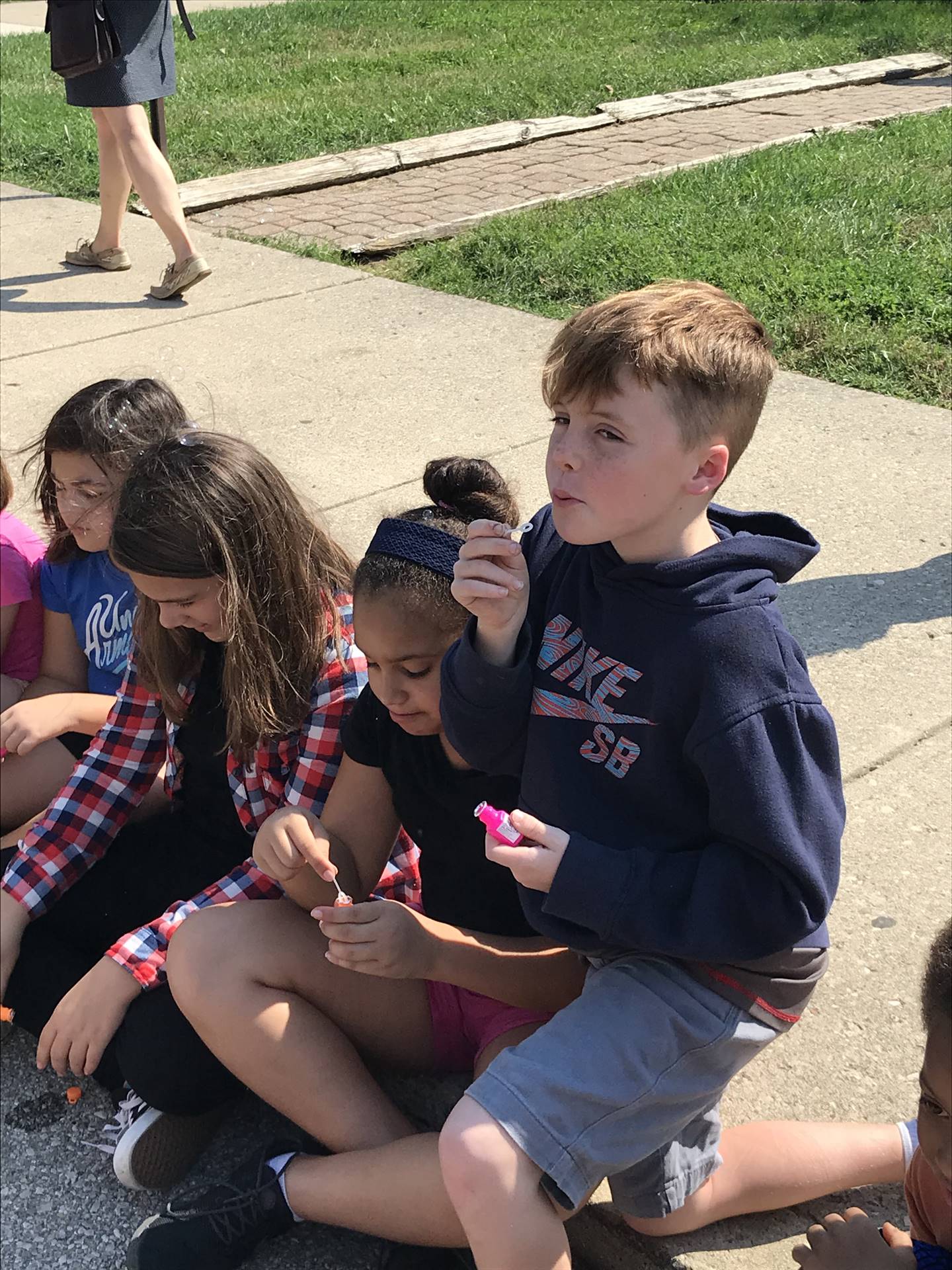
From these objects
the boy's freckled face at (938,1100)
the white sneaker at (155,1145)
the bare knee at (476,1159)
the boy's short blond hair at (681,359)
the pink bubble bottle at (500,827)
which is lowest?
the white sneaker at (155,1145)

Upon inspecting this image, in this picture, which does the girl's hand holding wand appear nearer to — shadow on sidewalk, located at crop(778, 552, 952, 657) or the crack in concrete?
the crack in concrete

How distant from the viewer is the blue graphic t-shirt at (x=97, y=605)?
2865mm

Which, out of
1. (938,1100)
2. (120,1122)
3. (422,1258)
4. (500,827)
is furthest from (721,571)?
(120,1122)

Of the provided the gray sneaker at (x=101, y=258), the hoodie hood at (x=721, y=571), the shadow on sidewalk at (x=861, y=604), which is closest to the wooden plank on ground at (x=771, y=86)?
the gray sneaker at (x=101, y=258)

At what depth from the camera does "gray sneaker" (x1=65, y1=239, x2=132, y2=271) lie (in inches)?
250

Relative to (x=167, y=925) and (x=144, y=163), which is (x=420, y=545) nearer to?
(x=167, y=925)

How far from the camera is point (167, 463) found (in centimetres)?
235

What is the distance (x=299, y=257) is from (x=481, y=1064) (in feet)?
16.3

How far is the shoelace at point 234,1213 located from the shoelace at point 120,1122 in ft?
0.72

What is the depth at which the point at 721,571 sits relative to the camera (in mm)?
1780

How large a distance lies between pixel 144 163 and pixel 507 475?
94.3 inches

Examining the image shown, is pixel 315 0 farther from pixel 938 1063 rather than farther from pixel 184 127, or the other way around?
pixel 938 1063

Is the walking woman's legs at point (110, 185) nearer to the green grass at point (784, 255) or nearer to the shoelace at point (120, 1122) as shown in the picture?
the green grass at point (784, 255)

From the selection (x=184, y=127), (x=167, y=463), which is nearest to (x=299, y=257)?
(x=184, y=127)
